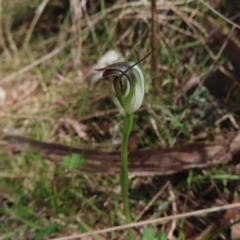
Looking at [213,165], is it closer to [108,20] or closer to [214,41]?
[214,41]

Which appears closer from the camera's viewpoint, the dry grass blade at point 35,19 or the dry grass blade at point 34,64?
the dry grass blade at point 34,64

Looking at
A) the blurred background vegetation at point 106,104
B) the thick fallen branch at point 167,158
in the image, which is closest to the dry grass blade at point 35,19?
the blurred background vegetation at point 106,104

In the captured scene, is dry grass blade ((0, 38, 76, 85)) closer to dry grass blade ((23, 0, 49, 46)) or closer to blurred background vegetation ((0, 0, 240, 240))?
blurred background vegetation ((0, 0, 240, 240))

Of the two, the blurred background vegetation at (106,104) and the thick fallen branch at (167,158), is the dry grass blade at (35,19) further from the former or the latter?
the thick fallen branch at (167,158)

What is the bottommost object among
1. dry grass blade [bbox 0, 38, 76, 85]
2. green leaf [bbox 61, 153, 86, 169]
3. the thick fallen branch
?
the thick fallen branch

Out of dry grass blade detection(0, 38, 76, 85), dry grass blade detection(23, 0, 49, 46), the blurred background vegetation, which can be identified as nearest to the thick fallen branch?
the blurred background vegetation

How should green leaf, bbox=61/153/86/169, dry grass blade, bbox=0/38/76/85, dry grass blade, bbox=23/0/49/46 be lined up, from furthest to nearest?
dry grass blade, bbox=23/0/49/46 → dry grass blade, bbox=0/38/76/85 → green leaf, bbox=61/153/86/169
